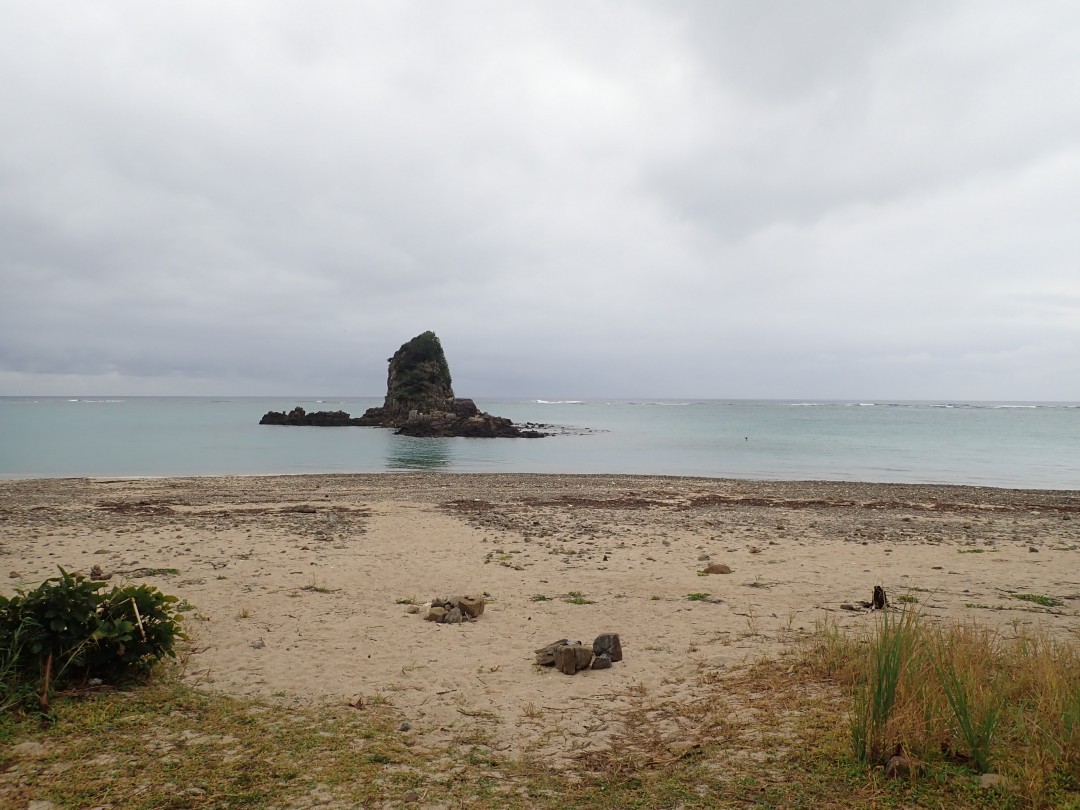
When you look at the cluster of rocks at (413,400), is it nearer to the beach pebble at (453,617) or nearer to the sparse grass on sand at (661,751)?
the beach pebble at (453,617)

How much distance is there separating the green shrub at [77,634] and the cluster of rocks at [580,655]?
3957 millimetres

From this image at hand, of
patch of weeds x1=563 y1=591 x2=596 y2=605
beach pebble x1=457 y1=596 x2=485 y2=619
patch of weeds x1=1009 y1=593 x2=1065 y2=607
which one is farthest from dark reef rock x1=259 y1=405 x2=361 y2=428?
patch of weeds x1=1009 y1=593 x2=1065 y2=607

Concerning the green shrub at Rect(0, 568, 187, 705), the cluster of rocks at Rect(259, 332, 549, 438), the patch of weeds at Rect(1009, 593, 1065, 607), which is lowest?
the patch of weeds at Rect(1009, 593, 1065, 607)

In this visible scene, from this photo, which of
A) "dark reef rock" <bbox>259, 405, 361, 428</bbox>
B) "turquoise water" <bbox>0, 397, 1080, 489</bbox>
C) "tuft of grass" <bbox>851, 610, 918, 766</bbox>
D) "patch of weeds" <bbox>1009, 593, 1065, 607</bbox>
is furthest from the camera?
"dark reef rock" <bbox>259, 405, 361, 428</bbox>

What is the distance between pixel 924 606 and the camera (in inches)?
365

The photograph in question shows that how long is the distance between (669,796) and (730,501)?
824 inches

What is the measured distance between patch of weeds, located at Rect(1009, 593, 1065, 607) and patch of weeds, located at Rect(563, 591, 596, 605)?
662 cm

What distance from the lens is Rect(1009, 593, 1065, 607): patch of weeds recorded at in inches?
370

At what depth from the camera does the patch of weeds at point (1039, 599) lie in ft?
30.9

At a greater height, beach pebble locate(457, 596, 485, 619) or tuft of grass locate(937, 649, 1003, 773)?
tuft of grass locate(937, 649, 1003, 773)

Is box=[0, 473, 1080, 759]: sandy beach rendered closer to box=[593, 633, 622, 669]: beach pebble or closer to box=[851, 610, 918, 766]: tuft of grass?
box=[593, 633, 622, 669]: beach pebble

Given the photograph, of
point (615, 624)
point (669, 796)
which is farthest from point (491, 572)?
point (669, 796)

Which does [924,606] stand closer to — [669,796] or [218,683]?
[669,796]

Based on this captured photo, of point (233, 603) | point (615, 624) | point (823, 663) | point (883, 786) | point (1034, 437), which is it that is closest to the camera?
point (883, 786)
